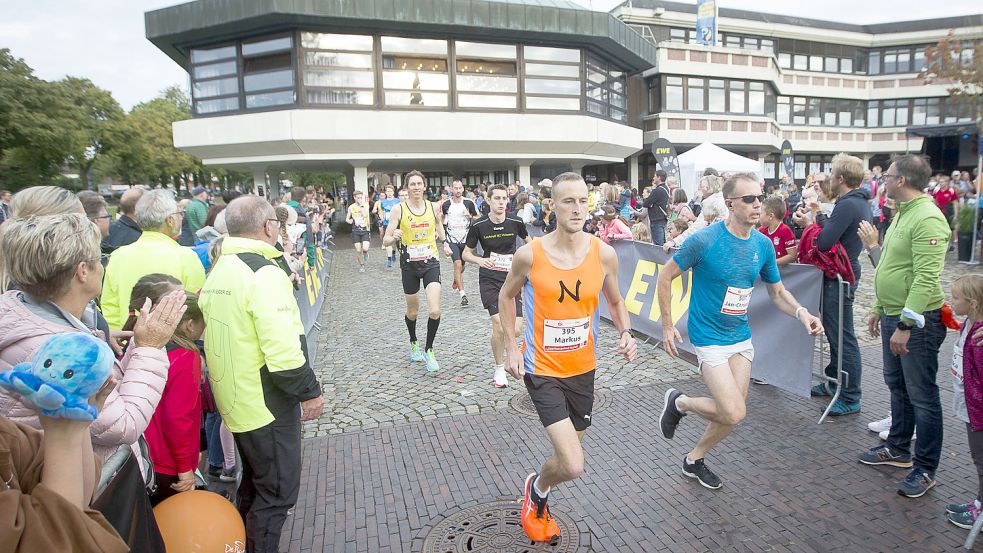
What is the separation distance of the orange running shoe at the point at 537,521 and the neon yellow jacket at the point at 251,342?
150 centimetres

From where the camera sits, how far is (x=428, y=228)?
7.19 m

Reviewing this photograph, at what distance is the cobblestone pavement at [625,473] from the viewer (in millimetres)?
3486

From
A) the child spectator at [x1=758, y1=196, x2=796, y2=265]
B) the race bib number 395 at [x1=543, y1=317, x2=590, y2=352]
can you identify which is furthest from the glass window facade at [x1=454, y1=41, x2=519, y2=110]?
the race bib number 395 at [x1=543, y1=317, x2=590, y2=352]

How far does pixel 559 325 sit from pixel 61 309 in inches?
96.7

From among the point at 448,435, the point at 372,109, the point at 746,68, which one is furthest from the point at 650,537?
the point at 746,68

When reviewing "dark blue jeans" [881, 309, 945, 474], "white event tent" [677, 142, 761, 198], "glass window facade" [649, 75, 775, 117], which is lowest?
"dark blue jeans" [881, 309, 945, 474]

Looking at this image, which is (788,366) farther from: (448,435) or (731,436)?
(448,435)

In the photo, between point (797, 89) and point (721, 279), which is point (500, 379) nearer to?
point (721, 279)

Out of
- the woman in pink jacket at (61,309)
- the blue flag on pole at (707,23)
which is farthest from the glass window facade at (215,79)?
the blue flag on pole at (707,23)

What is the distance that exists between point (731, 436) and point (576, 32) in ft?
77.0

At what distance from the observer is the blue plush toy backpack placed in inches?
54.4

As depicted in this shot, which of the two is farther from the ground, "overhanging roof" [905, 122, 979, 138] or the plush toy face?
"overhanging roof" [905, 122, 979, 138]

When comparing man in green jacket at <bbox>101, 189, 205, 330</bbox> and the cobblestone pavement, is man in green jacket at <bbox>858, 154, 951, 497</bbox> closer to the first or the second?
the cobblestone pavement

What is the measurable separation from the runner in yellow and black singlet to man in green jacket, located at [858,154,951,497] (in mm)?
4544
